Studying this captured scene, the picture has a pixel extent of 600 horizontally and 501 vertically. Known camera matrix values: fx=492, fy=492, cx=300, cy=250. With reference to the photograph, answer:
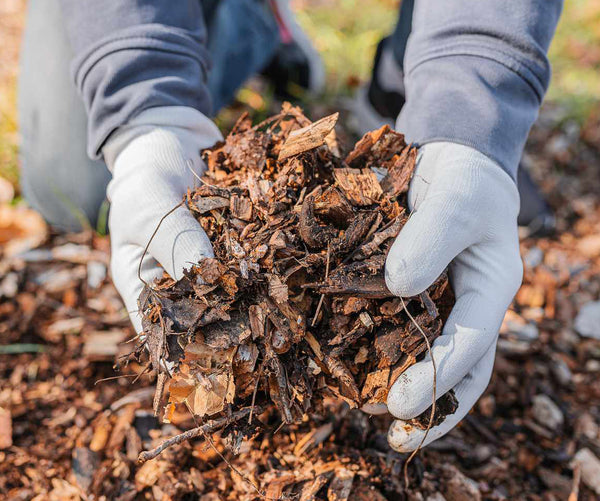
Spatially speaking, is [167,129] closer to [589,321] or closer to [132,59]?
[132,59]

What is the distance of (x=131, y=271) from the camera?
195 cm

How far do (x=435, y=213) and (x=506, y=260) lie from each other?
39cm


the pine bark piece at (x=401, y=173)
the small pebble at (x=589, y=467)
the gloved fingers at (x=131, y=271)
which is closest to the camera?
the pine bark piece at (x=401, y=173)

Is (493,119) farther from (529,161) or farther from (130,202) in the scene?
(529,161)

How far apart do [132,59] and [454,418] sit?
6.44 ft

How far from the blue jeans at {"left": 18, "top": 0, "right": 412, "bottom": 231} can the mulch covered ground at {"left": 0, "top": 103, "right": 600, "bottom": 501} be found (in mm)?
254

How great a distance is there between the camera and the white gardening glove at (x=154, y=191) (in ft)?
5.62

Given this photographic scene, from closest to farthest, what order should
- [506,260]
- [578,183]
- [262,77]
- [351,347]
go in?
[351,347] → [506,260] → [578,183] → [262,77]

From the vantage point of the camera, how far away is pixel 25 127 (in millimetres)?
3283

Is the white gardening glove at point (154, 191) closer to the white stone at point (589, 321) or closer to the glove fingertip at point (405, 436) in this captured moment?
the glove fingertip at point (405, 436)

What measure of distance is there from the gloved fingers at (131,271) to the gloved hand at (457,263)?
3.11 feet

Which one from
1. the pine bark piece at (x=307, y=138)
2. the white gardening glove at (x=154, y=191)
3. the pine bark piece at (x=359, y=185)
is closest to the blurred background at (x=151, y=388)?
the white gardening glove at (x=154, y=191)

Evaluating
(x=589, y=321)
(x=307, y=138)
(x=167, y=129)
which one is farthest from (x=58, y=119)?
(x=589, y=321)

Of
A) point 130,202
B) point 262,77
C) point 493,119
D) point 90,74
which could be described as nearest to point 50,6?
point 90,74
